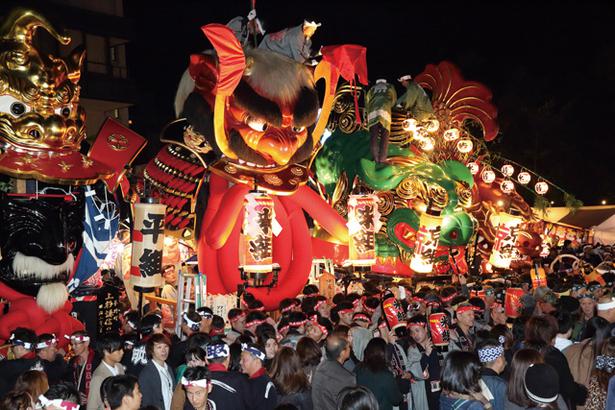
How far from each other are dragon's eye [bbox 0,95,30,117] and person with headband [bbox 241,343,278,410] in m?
5.63

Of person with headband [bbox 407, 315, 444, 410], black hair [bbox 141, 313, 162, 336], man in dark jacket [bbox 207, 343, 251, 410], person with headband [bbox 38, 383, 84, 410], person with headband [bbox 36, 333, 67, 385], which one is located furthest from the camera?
black hair [bbox 141, 313, 162, 336]

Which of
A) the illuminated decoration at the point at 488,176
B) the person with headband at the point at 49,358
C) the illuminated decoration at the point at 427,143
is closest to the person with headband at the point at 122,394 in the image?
the person with headband at the point at 49,358

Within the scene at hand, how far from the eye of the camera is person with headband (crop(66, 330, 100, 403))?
7.54 meters

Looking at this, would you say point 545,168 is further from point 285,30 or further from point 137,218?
point 137,218

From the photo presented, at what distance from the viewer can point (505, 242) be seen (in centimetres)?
1922

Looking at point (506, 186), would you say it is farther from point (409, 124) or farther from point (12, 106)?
point (12, 106)

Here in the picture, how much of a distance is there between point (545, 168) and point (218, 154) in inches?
1083

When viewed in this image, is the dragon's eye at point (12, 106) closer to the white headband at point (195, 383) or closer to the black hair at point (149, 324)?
the black hair at point (149, 324)

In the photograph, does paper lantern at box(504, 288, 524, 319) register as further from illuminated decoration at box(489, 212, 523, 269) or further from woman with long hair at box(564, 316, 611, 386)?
illuminated decoration at box(489, 212, 523, 269)

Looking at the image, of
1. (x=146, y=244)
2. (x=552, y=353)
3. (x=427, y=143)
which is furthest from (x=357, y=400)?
(x=427, y=143)

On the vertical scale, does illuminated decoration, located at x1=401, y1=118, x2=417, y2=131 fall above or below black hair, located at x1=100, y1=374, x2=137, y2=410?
above

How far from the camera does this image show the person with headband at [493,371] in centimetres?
565

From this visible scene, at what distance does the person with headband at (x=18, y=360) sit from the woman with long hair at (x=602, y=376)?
4863mm

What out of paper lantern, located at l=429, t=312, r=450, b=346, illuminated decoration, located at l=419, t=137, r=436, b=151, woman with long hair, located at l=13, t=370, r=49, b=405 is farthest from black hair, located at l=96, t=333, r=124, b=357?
illuminated decoration, located at l=419, t=137, r=436, b=151
